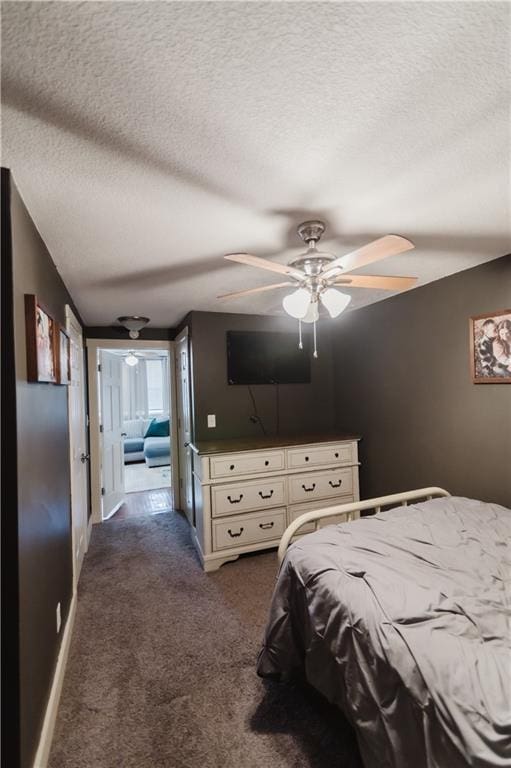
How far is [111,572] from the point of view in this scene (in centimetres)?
277

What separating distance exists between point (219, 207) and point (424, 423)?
2.38 metres

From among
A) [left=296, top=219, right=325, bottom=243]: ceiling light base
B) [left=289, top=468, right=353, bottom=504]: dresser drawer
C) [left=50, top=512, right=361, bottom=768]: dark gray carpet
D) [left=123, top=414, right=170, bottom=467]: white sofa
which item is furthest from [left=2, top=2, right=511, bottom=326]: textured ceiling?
[left=123, top=414, right=170, bottom=467]: white sofa

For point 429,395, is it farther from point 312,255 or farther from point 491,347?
point 312,255

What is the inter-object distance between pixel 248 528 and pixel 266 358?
68.2 inches

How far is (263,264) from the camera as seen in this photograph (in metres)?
1.53

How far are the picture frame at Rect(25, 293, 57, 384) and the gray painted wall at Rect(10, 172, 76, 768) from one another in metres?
0.03

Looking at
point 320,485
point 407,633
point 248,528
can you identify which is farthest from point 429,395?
point 407,633

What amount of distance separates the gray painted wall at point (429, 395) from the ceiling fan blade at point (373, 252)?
4.37 feet

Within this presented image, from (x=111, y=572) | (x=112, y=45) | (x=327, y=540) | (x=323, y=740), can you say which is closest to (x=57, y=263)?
(x=112, y=45)

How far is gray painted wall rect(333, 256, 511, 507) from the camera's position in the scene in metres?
2.31

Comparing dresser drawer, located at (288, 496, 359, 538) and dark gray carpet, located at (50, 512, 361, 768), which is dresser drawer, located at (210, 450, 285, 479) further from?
dark gray carpet, located at (50, 512, 361, 768)

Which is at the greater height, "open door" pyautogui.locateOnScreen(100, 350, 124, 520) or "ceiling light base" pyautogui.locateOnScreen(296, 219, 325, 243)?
"ceiling light base" pyautogui.locateOnScreen(296, 219, 325, 243)

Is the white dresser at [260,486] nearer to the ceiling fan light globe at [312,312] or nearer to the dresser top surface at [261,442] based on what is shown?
the dresser top surface at [261,442]

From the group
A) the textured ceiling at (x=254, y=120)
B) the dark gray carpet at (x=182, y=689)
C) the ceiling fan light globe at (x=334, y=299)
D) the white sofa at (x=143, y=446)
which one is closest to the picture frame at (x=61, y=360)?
the textured ceiling at (x=254, y=120)
